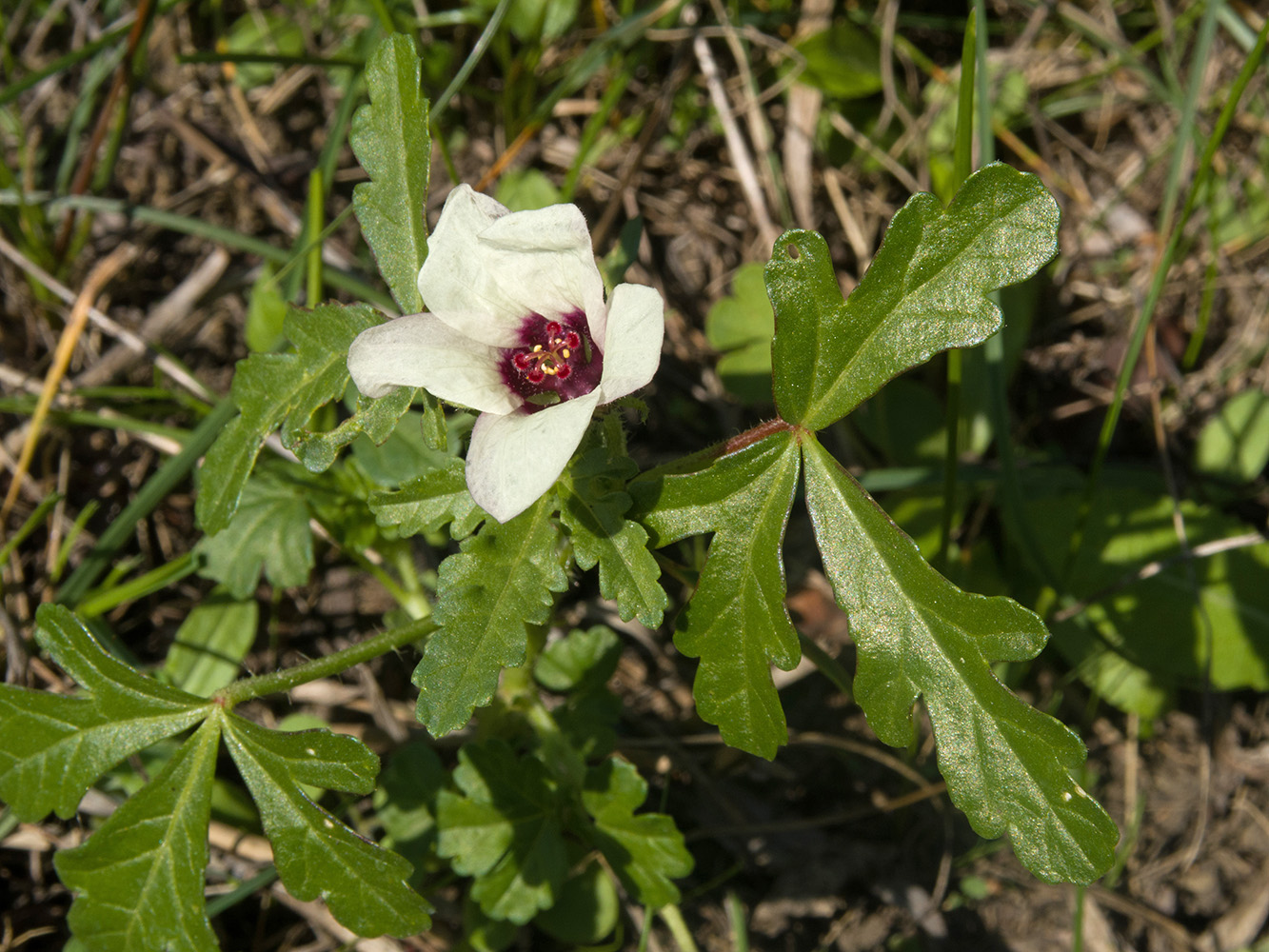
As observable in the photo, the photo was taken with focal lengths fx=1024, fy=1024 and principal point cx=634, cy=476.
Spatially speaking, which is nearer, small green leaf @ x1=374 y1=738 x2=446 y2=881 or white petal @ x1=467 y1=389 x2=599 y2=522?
white petal @ x1=467 y1=389 x2=599 y2=522

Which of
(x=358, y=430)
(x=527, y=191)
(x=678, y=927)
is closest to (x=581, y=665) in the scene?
(x=678, y=927)

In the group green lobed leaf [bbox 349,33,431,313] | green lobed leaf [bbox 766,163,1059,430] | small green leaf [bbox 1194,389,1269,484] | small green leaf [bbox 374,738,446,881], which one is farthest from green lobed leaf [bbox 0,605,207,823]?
small green leaf [bbox 1194,389,1269,484]

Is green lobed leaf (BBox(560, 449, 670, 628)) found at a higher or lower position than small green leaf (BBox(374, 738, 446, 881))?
higher

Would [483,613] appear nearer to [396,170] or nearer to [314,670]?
[314,670]

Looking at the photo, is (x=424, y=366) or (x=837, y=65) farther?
(x=837, y=65)

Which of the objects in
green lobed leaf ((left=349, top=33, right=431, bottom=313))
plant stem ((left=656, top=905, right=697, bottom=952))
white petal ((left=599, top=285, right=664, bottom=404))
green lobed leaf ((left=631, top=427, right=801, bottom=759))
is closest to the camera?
white petal ((left=599, top=285, right=664, bottom=404))

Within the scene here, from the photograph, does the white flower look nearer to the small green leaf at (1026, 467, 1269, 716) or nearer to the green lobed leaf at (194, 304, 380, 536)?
the green lobed leaf at (194, 304, 380, 536)

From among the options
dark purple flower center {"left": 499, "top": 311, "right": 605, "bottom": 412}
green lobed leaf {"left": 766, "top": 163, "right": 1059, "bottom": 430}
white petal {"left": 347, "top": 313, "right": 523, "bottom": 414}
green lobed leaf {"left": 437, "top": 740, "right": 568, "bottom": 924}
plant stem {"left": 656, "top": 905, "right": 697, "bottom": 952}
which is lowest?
plant stem {"left": 656, "top": 905, "right": 697, "bottom": 952}

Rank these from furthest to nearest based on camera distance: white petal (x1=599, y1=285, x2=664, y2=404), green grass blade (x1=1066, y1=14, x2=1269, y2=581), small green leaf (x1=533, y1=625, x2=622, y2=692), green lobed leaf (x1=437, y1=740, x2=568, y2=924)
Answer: small green leaf (x1=533, y1=625, x2=622, y2=692), green lobed leaf (x1=437, y1=740, x2=568, y2=924), green grass blade (x1=1066, y1=14, x2=1269, y2=581), white petal (x1=599, y1=285, x2=664, y2=404)
